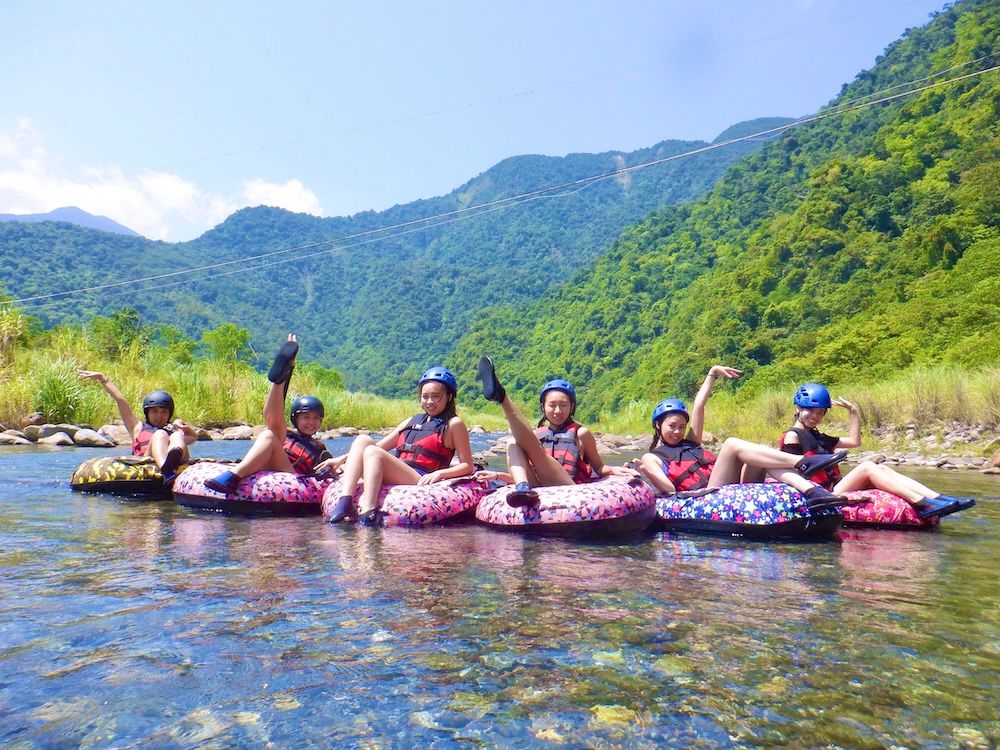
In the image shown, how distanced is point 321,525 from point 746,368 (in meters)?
39.0

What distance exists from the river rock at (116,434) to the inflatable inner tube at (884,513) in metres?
15.3

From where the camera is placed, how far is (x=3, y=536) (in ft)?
20.5

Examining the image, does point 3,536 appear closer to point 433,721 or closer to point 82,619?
point 82,619

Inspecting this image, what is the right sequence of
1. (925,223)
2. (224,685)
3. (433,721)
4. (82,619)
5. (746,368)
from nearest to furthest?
1. (433,721)
2. (224,685)
3. (82,619)
4. (925,223)
5. (746,368)

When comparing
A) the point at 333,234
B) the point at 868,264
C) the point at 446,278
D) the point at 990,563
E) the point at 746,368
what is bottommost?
the point at 990,563

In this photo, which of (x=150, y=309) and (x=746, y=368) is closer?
(x=746, y=368)

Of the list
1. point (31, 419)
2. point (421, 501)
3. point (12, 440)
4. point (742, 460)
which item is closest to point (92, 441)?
point (12, 440)

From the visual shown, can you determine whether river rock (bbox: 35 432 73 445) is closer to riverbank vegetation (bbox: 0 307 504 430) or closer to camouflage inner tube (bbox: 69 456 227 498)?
riverbank vegetation (bbox: 0 307 504 430)

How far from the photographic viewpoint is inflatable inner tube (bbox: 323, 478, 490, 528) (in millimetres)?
6914

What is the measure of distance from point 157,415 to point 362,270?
124 meters

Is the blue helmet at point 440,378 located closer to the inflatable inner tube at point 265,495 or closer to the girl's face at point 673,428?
the inflatable inner tube at point 265,495

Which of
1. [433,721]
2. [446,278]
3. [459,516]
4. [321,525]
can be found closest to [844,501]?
[459,516]

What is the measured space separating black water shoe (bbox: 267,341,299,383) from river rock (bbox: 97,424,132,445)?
12.2 metres

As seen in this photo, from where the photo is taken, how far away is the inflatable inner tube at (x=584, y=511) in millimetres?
6508
